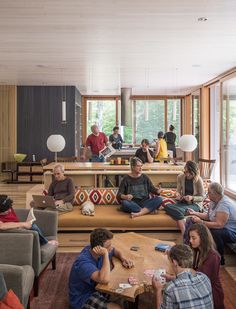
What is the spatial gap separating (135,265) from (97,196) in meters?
2.55

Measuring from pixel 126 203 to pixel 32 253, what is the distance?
2.00 m

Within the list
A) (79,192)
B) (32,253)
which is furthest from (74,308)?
(79,192)

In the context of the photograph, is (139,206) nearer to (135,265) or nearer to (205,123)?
(135,265)

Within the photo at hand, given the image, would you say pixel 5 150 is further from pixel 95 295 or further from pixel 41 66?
pixel 95 295

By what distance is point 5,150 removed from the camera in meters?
11.7

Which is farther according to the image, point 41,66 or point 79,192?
point 41,66

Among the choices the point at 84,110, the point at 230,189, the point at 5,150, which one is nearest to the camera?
the point at 230,189

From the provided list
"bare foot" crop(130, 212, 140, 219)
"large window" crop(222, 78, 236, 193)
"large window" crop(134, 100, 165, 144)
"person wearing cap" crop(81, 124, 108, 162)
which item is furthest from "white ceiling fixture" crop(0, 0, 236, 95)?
"large window" crop(134, 100, 165, 144)

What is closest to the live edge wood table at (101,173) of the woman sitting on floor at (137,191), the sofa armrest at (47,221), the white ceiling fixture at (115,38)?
the woman sitting on floor at (137,191)

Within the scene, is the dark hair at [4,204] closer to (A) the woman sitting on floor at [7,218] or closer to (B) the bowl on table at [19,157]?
(A) the woman sitting on floor at [7,218]

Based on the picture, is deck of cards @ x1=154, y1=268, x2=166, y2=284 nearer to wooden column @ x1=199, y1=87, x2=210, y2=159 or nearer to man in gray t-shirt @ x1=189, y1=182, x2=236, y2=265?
man in gray t-shirt @ x1=189, y1=182, x2=236, y2=265

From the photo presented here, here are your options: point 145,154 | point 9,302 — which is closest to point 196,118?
point 145,154

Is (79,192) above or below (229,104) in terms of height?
below

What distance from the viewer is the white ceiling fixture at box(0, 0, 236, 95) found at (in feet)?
14.7
